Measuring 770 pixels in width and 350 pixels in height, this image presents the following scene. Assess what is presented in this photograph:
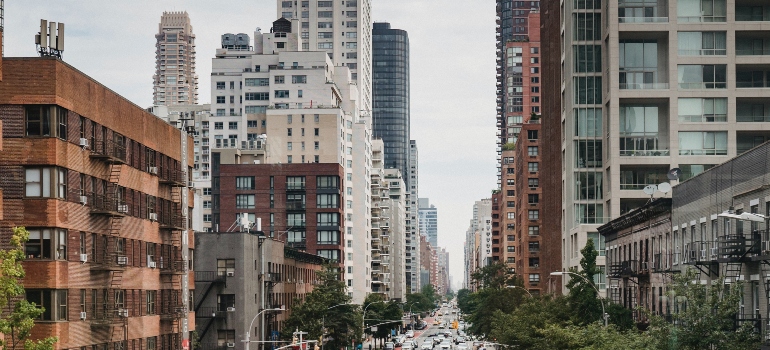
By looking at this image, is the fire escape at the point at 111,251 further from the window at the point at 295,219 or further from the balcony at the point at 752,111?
the window at the point at 295,219

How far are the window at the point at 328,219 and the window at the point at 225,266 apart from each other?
6727 cm

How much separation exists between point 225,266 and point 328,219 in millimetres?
67969

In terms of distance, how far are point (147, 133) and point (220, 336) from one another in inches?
1362

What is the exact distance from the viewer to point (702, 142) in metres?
102

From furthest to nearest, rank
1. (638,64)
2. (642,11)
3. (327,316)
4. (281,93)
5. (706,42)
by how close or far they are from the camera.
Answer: (281,93) < (327,316) < (638,64) < (642,11) < (706,42)

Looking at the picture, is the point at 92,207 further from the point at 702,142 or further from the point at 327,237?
the point at 327,237

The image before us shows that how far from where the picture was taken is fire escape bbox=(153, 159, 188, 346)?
74.6 meters

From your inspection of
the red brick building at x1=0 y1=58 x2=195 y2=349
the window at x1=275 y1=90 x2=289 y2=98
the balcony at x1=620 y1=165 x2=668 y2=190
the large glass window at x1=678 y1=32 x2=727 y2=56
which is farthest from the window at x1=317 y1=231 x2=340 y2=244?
the red brick building at x1=0 y1=58 x2=195 y2=349

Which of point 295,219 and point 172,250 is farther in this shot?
point 295,219

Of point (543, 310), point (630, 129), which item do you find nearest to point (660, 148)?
point (630, 129)

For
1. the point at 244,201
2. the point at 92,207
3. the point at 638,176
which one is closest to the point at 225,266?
the point at 638,176

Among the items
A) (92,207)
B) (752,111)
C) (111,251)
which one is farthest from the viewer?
(752,111)

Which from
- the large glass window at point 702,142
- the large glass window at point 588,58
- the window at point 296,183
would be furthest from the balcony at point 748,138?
the window at point 296,183

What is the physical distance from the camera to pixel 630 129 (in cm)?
10456
